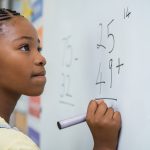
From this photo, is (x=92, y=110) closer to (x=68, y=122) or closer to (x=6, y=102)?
(x=68, y=122)

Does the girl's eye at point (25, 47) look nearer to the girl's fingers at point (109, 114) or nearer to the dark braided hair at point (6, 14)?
the dark braided hair at point (6, 14)

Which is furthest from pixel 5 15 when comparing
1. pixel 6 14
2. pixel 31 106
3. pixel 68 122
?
pixel 31 106

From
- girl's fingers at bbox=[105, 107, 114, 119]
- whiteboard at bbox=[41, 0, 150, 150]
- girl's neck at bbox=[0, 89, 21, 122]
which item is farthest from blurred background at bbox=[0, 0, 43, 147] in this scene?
girl's fingers at bbox=[105, 107, 114, 119]

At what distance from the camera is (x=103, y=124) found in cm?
58

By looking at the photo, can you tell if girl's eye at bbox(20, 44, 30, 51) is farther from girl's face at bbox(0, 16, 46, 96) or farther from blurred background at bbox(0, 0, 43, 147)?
blurred background at bbox(0, 0, 43, 147)

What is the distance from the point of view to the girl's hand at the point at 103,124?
22.6 inches

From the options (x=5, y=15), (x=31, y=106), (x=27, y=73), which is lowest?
(x=31, y=106)

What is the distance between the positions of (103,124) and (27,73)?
0.17m

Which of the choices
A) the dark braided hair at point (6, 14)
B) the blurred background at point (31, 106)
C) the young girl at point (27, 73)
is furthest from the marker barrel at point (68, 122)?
the blurred background at point (31, 106)

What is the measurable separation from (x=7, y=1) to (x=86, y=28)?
3.16 ft

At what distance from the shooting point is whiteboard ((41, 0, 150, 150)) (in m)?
0.53

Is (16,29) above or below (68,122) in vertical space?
above

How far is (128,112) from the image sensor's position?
56 cm

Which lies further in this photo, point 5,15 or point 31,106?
point 31,106
